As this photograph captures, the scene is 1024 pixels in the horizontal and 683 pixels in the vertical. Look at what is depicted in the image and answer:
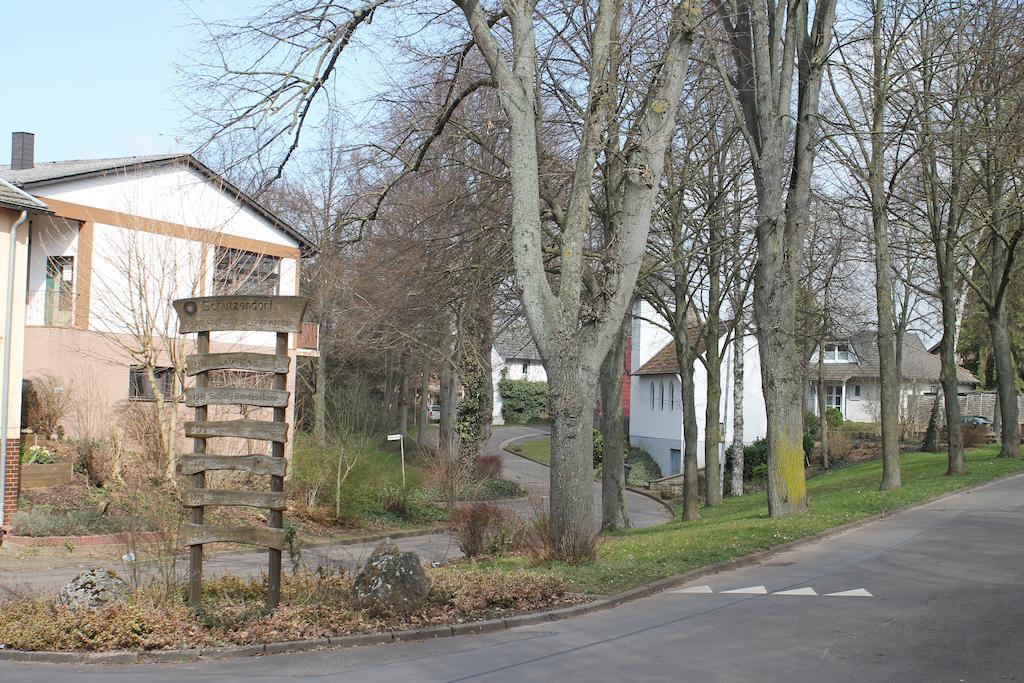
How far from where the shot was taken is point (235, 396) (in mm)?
10422

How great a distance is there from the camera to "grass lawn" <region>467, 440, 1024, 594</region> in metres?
11.9

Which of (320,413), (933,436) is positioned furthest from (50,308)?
(933,436)

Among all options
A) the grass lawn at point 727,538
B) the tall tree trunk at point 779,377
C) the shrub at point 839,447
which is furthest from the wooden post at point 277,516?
the shrub at point 839,447

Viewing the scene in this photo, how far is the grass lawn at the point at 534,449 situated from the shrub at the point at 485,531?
111 feet

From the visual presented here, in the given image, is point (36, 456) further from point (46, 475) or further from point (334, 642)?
point (334, 642)

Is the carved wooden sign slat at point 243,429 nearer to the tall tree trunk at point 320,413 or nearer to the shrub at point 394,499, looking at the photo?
the tall tree trunk at point 320,413

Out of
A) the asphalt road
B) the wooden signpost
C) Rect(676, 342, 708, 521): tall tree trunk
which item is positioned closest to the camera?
the asphalt road

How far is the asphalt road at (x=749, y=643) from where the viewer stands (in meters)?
7.69

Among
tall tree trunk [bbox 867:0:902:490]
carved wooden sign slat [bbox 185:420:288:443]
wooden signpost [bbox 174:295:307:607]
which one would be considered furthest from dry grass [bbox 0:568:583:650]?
tall tree trunk [bbox 867:0:902:490]

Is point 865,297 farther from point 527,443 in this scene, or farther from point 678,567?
point 678,567

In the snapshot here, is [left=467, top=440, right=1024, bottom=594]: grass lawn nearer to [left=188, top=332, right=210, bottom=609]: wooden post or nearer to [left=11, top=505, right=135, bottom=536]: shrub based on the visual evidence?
[left=188, top=332, right=210, bottom=609]: wooden post

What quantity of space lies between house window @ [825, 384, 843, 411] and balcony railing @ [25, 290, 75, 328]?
41.5 m

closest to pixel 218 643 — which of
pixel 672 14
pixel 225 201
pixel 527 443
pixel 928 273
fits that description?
pixel 672 14

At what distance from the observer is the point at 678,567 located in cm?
1255
